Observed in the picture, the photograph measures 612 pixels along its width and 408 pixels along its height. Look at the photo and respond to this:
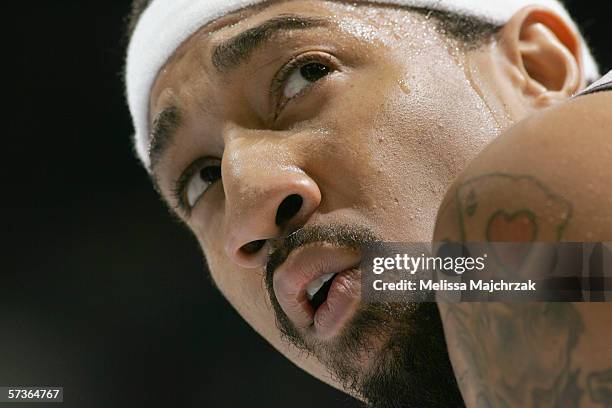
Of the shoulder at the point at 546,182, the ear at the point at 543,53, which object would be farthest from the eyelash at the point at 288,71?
the shoulder at the point at 546,182

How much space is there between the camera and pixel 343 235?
30.7 inches

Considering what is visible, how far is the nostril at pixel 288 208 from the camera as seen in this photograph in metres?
0.81

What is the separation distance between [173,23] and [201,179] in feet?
0.69

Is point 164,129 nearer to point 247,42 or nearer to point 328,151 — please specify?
point 247,42

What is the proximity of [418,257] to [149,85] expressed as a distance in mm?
525

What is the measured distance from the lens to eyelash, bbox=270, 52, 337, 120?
0.88m

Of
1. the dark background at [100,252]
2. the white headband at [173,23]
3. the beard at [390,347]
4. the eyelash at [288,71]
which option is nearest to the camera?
the beard at [390,347]

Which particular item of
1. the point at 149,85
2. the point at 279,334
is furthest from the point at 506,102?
the point at 149,85

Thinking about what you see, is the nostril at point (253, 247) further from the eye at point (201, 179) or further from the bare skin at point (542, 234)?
the bare skin at point (542, 234)

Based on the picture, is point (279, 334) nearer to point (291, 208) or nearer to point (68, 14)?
point (291, 208)

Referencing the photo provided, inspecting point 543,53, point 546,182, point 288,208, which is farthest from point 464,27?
point 546,182

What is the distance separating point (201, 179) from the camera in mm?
1047

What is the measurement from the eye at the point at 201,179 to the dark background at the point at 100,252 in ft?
1.84

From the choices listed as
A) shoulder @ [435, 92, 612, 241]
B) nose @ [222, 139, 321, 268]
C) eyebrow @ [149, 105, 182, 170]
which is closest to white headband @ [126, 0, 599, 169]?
eyebrow @ [149, 105, 182, 170]
